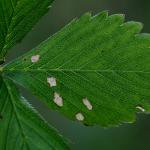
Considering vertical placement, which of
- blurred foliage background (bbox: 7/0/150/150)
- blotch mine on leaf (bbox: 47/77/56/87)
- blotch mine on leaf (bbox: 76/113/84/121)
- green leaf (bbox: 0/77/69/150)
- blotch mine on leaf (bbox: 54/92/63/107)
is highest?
blurred foliage background (bbox: 7/0/150/150)

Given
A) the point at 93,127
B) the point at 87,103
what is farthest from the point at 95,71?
the point at 93,127

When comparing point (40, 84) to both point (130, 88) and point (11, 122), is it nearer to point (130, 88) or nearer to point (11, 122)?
point (11, 122)

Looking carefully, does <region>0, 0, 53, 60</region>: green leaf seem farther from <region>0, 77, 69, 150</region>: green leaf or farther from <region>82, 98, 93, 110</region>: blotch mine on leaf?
<region>82, 98, 93, 110</region>: blotch mine on leaf

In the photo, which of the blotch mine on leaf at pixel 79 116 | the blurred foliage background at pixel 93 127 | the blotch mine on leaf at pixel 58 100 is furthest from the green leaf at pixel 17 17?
the blurred foliage background at pixel 93 127

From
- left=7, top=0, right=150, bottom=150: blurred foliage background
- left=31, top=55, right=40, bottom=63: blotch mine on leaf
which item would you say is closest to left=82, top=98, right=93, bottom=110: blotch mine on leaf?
left=31, top=55, right=40, bottom=63: blotch mine on leaf

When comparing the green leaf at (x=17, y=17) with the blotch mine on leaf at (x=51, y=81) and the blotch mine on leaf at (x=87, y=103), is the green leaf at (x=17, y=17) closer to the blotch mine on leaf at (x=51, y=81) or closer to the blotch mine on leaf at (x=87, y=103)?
the blotch mine on leaf at (x=51, y=81)
